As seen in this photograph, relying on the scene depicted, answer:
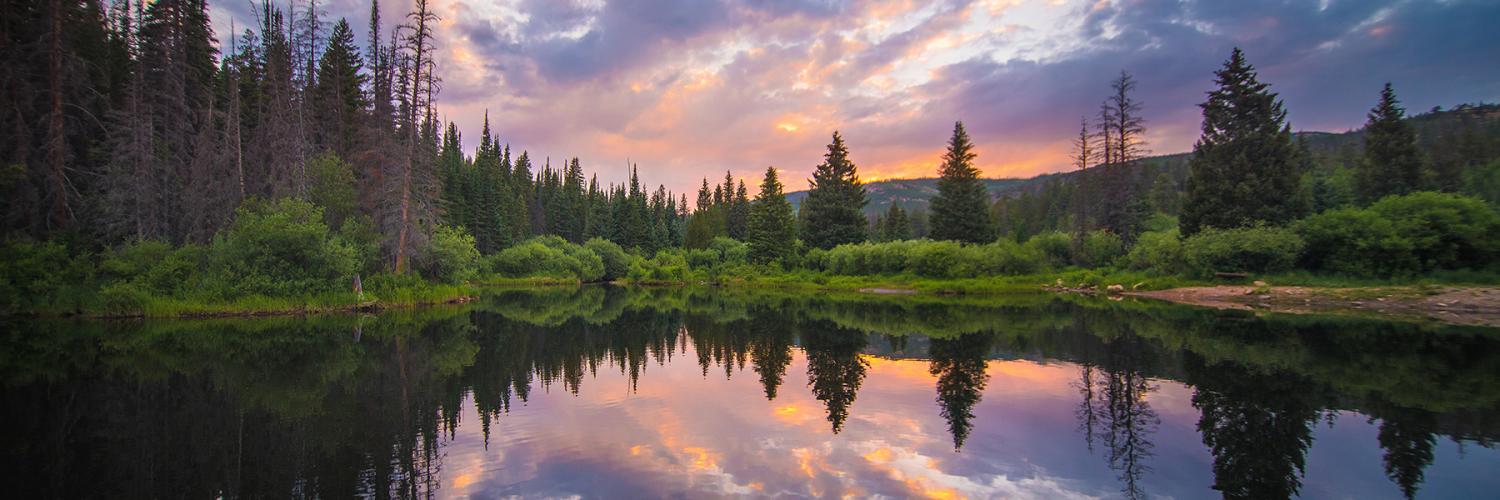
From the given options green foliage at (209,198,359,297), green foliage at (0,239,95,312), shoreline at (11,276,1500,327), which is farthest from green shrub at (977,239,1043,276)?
green foliage at (0,239,95,312)

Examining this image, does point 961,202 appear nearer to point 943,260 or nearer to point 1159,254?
point 943,260

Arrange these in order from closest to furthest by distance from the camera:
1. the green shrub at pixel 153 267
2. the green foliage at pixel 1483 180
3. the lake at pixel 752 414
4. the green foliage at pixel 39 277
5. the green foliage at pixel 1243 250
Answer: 1. the lake at pixel 752 414
2. the green foliage at pixel 39 277
3. the green shrub at pixel 153 267
4. the green foliage at pixel 1243 250
5. the green foliage at pixel 1483 180

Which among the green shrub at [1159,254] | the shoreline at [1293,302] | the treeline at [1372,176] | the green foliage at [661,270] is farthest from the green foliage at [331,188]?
the treeline at [1372,176]

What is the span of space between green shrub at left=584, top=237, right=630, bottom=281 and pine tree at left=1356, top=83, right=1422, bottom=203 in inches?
2364

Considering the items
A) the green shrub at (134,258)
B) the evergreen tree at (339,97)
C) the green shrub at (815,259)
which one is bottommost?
the green shrub at (815,259)

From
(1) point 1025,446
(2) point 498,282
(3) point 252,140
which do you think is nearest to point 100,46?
(3) point 252,140

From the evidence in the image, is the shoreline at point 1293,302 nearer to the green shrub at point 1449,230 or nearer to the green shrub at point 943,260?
the green shrub at point 1449,230

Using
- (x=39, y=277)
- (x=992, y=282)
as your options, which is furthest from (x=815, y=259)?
(x=39, y=277)

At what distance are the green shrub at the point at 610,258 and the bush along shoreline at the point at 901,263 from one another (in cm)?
2867

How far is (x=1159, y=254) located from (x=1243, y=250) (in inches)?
183

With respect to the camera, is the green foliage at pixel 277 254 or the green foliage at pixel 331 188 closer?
the green foliage at pixel 277 254

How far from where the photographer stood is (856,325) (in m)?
24.3

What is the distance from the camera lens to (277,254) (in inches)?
974

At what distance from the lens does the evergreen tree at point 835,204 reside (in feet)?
197
